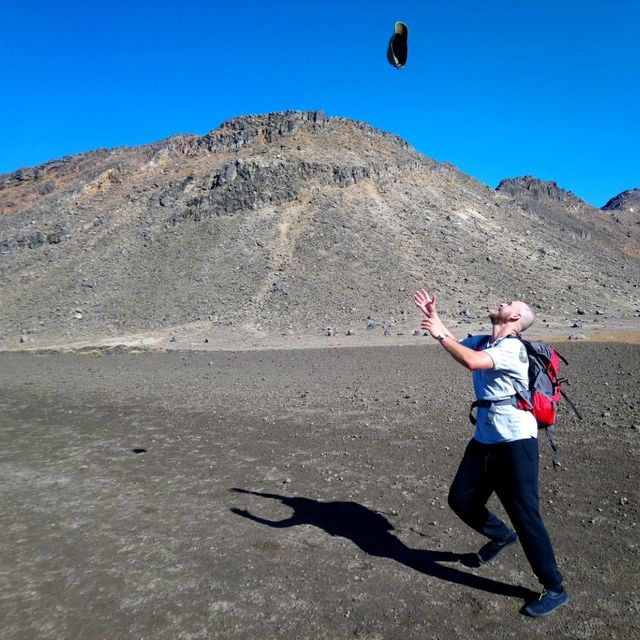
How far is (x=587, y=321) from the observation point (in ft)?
92.5

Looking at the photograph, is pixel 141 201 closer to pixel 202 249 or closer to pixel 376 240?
pixel 202 249

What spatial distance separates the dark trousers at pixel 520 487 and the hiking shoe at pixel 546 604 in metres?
0.07

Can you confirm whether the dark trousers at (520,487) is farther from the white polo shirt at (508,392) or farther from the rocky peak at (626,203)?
the rocky peak at (626,203)

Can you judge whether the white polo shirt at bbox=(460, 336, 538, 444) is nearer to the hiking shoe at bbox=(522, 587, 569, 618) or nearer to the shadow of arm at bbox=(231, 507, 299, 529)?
the hiking shoe at bbox=(522, 587, 569, 618)

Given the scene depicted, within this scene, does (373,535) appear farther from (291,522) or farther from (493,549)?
(493,549)

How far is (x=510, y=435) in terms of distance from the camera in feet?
12.5

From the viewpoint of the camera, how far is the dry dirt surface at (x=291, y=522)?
382 cm

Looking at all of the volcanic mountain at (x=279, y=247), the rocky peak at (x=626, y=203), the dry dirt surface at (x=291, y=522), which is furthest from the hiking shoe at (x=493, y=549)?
the rocky peak at (x=626, y=203)

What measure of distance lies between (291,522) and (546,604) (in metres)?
2.55

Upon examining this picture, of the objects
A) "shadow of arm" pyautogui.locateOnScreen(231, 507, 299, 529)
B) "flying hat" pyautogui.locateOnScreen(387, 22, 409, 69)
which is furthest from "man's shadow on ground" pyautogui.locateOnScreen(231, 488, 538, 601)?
"flying hat" pyautogui.locateOnScreen(387, 22, 409, 69)

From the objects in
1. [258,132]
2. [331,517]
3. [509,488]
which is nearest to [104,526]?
[331,517]

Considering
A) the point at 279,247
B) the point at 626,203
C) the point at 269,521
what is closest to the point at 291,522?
the point at 269,521

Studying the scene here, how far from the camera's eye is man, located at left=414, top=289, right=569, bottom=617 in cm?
370

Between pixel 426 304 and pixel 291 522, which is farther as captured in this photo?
pixel 291 522
